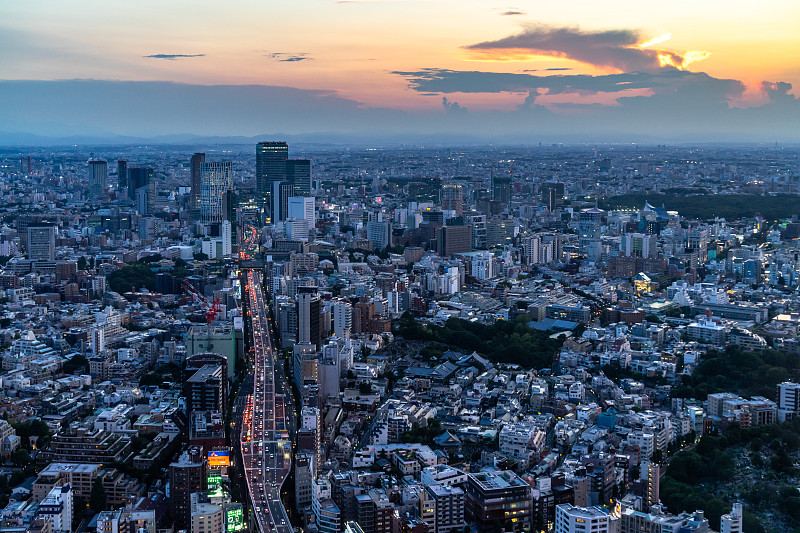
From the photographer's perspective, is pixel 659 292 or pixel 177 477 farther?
pixel 659 292

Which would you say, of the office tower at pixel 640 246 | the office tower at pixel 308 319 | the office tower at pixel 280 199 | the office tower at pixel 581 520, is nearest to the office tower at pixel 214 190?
the office tower at pixel 280 199

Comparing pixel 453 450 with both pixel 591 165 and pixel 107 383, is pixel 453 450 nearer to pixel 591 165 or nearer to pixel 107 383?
pixel 107 383

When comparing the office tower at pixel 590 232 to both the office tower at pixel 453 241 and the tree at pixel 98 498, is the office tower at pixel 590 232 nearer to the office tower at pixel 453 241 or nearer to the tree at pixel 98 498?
the office tower at pixel 453 241

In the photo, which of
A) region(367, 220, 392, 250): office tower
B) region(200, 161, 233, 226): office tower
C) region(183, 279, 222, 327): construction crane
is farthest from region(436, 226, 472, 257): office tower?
region(200, 161, 233, 226): office tower

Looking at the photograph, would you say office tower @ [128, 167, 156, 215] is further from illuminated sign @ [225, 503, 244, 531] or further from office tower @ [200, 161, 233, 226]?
illuminated sign @ [225, 503, 244, 531]

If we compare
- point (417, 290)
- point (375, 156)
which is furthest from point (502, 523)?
point (375, 156)

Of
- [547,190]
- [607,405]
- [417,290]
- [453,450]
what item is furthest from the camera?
[547,190]
